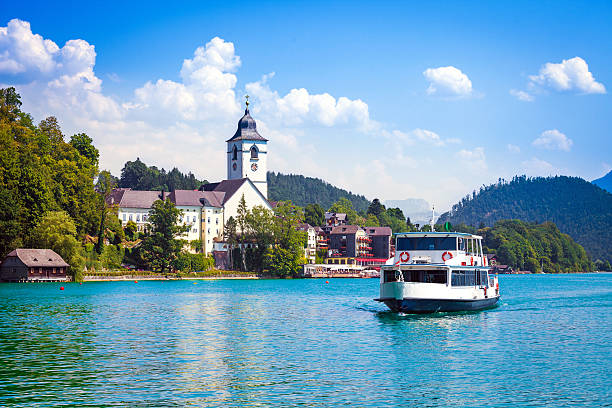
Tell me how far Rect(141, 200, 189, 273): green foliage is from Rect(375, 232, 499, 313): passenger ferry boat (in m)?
88.8

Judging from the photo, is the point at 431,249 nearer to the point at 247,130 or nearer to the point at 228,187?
the point at 228,187

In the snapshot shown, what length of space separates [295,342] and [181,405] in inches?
692

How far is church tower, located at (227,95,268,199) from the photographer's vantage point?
192625 millimetres

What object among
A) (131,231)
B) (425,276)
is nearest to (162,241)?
(131,231)

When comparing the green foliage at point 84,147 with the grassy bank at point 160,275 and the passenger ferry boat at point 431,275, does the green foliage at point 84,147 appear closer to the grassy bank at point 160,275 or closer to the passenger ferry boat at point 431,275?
the grassy bank at point 160,275

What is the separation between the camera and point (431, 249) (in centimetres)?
5859

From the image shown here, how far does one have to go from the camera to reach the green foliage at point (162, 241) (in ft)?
462

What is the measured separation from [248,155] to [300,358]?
521 feet

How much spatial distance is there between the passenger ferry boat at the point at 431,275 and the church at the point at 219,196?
4082 inches

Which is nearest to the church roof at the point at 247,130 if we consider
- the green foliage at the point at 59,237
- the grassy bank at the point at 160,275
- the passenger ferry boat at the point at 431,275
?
the grassy bank at the point at 160,275

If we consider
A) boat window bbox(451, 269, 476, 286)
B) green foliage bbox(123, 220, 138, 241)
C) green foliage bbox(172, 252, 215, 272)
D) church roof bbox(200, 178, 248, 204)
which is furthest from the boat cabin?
church roof bbox(200, 178, 248, 204)

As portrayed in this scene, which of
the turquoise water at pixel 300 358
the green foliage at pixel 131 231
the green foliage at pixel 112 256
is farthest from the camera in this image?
the green foliage at pixel 131 231

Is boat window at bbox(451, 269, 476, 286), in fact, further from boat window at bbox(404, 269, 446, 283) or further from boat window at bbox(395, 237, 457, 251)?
boat window at bbox(395, 237, 457, 251)

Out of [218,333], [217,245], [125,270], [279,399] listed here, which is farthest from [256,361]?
[217,245]
